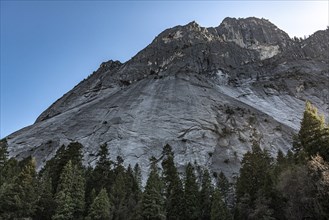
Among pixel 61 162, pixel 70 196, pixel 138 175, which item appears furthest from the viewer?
pixel 138 175

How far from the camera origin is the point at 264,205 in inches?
1539

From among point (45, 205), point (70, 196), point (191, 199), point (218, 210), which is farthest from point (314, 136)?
point (45, 205)

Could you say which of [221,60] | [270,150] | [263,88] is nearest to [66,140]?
[270,150]

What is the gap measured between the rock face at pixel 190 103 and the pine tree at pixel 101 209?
20601 millimetres

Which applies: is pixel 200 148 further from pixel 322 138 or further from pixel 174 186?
pixel 322 138

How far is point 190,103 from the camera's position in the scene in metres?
86.4

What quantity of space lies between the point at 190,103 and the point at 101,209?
4755cm

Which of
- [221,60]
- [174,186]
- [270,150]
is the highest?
[221,60]

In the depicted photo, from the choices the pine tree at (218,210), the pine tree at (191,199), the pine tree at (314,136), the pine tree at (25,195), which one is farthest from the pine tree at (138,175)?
the pine tree at (314,136)

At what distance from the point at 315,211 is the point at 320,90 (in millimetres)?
85889

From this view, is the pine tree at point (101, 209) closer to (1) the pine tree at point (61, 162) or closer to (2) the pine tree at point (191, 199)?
(2) the pine tree at point (191, 199)

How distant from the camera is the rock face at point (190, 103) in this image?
232ft

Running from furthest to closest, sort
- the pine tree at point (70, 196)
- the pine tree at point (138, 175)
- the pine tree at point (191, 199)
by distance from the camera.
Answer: the pine tree at point (138, 175) < the pine tree at point (191, 199) < the pine tree at point (70, 196)

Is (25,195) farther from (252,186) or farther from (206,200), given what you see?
(252,186)
